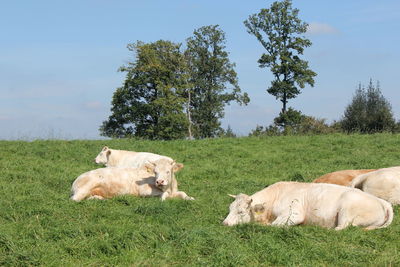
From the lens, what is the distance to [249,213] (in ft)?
28.8

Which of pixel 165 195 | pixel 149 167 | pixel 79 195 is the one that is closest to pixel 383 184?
pixel 165 195

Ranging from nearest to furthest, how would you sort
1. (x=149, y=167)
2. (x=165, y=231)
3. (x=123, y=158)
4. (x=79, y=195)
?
(x=165, y=231) < (x=79, y=195) < (x=149, y=167) < (x=123, y=158)

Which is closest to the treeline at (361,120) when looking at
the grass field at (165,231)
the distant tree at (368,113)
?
the distant tree at (368,113)

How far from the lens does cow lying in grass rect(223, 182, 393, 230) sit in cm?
841

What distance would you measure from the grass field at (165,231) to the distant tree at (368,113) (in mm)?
24342

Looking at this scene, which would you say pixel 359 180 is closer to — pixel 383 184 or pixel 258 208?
pixel 383 184

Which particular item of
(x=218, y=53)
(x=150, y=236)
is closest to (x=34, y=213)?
(x=150, y=236)

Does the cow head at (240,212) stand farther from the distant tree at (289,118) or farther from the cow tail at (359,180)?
the distant tree at (289,118)

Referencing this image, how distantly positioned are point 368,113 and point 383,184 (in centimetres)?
3335

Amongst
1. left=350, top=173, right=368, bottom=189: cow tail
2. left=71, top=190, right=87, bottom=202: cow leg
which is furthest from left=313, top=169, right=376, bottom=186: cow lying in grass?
left=71, top=190, right=87, bottom=202: cow leg

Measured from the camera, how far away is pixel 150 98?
4994 centimetres

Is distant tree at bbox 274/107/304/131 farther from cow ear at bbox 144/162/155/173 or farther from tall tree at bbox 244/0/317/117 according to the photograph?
cow ear at bbox 144/162/155/173

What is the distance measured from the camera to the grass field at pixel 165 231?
6.66 metres

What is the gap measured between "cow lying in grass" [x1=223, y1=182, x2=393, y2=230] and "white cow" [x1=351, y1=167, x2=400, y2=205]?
2229 millimetres
